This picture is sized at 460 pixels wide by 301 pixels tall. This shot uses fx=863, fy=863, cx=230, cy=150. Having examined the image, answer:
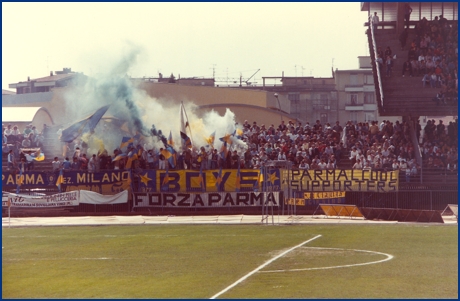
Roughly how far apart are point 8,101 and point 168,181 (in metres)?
47.0

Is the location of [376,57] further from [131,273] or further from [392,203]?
[131,273]

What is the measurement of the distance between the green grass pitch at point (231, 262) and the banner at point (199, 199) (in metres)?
8.99

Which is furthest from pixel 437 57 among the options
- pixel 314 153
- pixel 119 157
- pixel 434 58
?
pixel 119 157

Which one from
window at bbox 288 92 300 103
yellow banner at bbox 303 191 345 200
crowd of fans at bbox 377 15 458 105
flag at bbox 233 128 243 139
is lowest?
yellow banner at bbox 303 191 345 200

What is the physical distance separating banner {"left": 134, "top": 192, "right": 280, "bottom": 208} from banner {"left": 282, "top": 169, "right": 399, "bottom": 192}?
224 centimetres

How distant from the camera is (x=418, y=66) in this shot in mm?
56281

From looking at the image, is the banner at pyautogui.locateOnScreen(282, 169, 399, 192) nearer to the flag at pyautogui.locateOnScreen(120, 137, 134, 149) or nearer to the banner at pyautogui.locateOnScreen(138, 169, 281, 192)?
the banner at pyautogui.locateOnScreen(138, 169, 281, 192)

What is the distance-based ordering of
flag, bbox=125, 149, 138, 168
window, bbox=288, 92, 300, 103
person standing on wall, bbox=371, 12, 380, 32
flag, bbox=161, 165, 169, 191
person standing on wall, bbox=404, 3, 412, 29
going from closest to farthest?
flag, bbox=161, 165, 169, 191
flag, bbox=125, 149, 138, 168
person standing on wall, bbox=404, 3, 412, 29
person standing on wall, bbox=371, 12, 380, 32
window, bbox=288, 92, 300, 103

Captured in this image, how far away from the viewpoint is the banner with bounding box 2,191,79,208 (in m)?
46.2

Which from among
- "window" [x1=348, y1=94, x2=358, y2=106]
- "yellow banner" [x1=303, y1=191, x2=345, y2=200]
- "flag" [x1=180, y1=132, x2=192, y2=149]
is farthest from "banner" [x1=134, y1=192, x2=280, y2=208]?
"window" [x1=348, y1=94, x2=358, y2=106]

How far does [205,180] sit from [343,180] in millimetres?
7388

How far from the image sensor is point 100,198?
4669cm

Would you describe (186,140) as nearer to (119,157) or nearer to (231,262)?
(119,157)

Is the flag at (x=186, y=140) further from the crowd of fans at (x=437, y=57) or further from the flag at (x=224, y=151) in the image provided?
the crowd of fans at (x=437, y=57)
